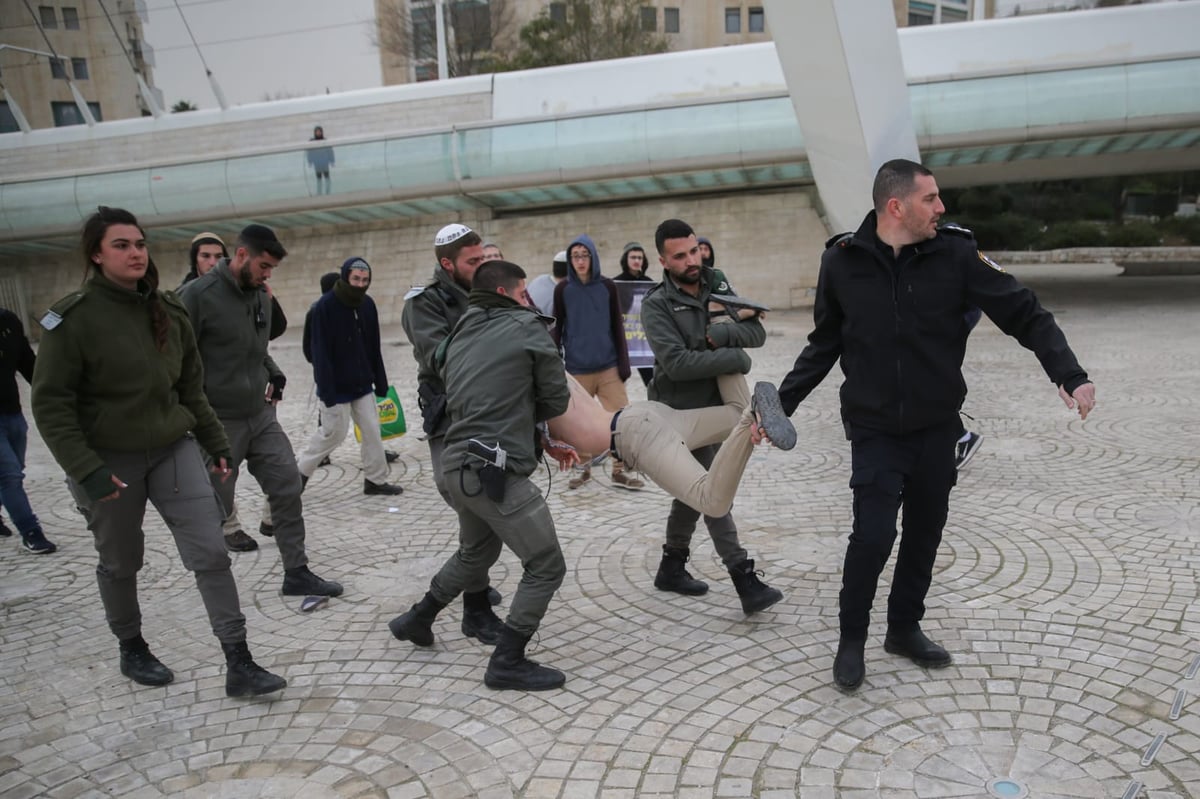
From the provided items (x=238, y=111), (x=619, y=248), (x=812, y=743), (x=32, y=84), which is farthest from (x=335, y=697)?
(x=32, y=84)

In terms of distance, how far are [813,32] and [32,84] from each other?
2015 inches

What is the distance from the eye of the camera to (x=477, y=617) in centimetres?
424

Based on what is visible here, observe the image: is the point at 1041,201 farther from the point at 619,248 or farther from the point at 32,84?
the point at 32,84

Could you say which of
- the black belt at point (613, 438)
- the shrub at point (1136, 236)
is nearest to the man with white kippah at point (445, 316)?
the black belt at point (613, 438)

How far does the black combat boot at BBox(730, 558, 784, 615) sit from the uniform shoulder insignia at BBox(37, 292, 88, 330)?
3160mm

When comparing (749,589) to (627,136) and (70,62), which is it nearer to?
(627,136)

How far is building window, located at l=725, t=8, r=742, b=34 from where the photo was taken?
5778 cm

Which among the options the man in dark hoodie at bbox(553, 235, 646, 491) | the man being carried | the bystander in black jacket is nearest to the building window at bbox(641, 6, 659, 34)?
the man in dark hoodie at bbox(553, 235, 646, 491)

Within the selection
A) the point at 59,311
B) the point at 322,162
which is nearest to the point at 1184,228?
the point at 322,162

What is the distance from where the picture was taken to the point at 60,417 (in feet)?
11.0

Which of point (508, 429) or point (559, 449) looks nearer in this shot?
point (508, 429)

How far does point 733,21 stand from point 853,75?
56.2m

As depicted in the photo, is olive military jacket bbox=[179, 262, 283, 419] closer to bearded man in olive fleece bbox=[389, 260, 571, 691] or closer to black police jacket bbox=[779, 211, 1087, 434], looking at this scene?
bearded man in olive fleece bbox=[389, 260, 571, 691]

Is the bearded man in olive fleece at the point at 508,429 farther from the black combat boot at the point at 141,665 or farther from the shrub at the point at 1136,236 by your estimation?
the shrub at the point at 1136,236
